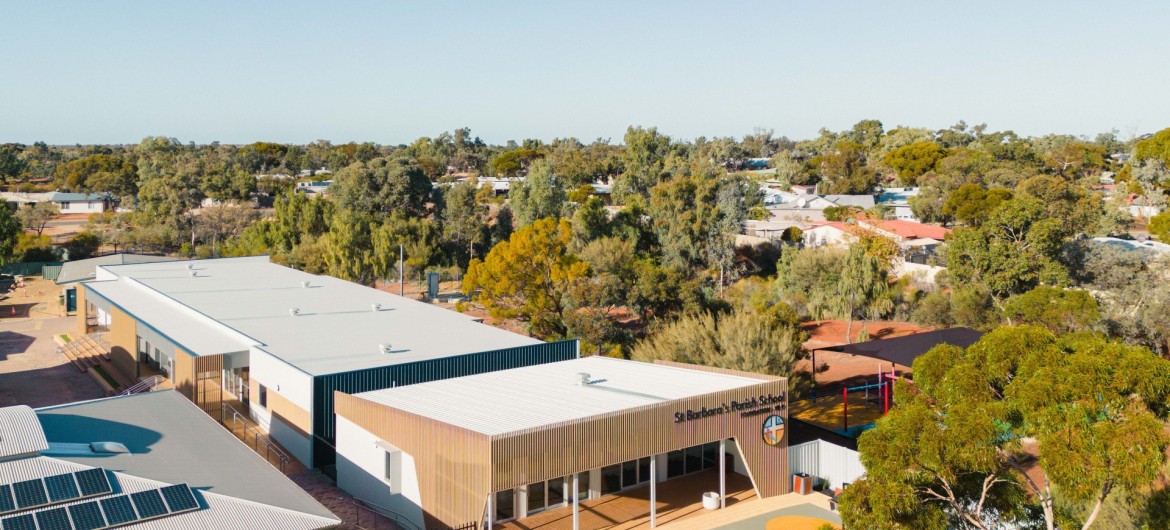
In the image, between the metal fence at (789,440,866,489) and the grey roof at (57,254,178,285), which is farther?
the grey roof at (57,254,178,285)

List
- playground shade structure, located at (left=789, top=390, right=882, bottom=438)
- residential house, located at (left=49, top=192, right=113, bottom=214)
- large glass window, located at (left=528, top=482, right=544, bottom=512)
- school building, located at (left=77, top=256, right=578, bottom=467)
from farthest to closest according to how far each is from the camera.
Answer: residential house, located at (left=49, top=192, right=113, bottom=214) < playground shade structure, located at (left=789, top=390, right=882, bottom=438) < school building, located at (left=77, top=256, right=578, bottom=467) < large glass window, located at (left=528, top=482, right=544, bottom=512)

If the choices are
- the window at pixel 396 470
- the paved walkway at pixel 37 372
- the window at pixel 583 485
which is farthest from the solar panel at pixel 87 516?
the paved walkway at pixel 37 372

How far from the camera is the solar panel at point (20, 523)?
12070mm

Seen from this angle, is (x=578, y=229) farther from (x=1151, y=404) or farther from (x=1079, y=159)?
(x=1079, y=159)

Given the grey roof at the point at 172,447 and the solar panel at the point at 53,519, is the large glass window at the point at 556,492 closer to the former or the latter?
the grey roof at the point at 172,447

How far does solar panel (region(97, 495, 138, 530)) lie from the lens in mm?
12680

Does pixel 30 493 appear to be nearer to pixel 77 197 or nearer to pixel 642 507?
pixel 642 507

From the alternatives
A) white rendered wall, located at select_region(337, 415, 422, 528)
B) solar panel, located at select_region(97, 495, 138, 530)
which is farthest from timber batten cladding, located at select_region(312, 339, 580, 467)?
solar panel, located at select_region(97, 495, 138, 530)

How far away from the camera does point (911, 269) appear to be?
45.7 m

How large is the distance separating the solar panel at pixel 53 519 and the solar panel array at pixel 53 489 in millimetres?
270

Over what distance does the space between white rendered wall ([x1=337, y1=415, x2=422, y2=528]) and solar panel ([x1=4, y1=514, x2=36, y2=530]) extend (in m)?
6.24

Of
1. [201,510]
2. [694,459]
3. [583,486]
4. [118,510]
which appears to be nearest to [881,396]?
[694,459]

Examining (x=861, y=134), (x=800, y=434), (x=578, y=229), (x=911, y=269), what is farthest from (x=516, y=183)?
(x=861, y=134)

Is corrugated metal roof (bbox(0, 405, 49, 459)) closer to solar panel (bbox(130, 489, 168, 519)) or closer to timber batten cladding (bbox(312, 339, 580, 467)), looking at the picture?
solar panel (bbox(130, 489, 168, 519))
